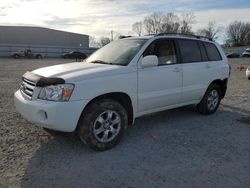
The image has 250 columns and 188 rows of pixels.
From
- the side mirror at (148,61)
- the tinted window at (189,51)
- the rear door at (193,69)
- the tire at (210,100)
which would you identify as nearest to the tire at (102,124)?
the side mirror at (148,61)

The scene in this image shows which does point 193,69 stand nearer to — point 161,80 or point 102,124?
point 161,80

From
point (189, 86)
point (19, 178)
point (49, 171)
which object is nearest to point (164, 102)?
point (189, 86)

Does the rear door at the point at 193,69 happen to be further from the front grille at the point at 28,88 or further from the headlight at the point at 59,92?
the front grille at the point at 28,88

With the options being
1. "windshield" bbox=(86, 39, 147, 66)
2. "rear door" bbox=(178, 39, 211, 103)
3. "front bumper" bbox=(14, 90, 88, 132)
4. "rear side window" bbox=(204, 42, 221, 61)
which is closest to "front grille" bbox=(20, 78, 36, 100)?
"front bumper" bbox=(14, 90, 88, 132)

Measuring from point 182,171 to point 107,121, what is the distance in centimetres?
147

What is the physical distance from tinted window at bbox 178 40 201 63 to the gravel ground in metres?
1.40

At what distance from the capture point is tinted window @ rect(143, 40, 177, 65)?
5965 millimetres

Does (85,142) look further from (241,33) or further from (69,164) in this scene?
(241,33)

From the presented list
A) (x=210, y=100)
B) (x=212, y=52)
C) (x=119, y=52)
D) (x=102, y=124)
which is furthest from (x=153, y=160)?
(x=212, y=52)

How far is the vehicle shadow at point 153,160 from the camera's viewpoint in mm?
4008

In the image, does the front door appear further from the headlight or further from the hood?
the headlight

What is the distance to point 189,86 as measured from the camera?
6688 mm

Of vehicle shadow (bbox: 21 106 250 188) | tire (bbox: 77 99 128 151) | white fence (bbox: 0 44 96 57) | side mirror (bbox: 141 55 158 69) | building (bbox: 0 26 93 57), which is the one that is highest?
building (bbox: 0 26 93 57)

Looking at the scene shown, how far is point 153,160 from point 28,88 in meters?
2.31
